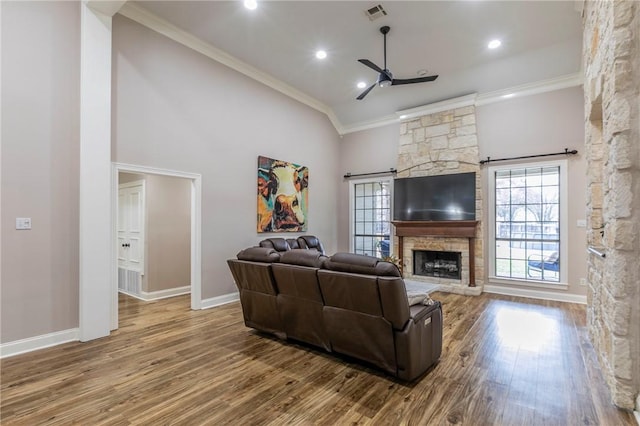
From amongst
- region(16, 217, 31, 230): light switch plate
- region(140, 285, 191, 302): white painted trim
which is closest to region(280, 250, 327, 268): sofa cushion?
region(16, 217, 31, 230): light switch plate

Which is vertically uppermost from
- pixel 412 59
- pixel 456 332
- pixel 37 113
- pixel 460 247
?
pixel 412 59

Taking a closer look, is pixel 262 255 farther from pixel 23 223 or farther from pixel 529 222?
pixel 529 222

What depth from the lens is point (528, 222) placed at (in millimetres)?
5652

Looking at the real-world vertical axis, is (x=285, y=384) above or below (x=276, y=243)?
below

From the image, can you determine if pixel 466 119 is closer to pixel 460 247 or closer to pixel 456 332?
pixel 460 247

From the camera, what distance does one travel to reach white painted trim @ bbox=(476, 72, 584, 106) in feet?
17.0

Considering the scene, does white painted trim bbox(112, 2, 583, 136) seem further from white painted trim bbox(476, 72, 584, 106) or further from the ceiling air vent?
the ceiling air vent

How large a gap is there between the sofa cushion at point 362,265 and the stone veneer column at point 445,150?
4.09 meters

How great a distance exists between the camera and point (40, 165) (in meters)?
3.27

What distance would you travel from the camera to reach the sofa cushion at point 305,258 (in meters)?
2.96

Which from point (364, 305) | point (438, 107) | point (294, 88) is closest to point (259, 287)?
point (364, 305)

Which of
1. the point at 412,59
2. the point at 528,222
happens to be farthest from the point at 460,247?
the point at 412,59

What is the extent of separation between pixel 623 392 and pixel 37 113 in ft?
19.0

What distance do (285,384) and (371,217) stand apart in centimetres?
554
